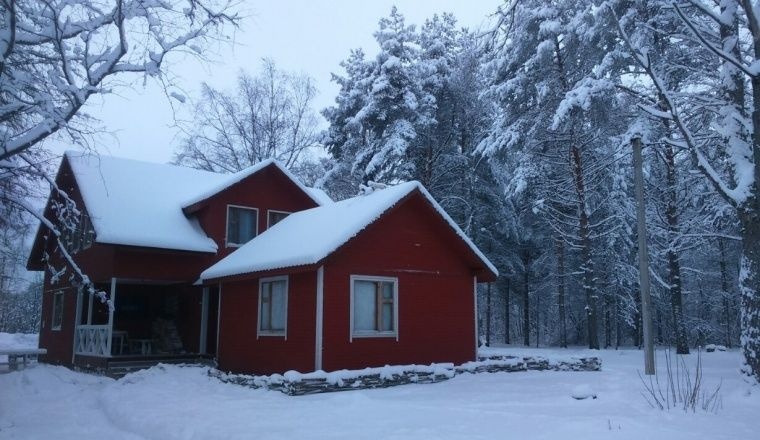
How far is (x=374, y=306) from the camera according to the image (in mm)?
15672

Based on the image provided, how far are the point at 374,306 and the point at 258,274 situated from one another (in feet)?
9.86

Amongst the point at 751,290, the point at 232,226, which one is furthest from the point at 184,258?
the point at 751,290

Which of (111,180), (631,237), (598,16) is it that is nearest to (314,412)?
(111,180)

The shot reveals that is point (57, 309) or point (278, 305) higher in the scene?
point (278, 305)

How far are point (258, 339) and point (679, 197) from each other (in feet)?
53.0

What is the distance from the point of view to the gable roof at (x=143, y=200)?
18641 mm

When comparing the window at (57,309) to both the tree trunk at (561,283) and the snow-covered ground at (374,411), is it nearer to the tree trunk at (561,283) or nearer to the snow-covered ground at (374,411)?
the snow-covered ground at (374,411)

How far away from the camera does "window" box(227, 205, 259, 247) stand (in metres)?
20.9

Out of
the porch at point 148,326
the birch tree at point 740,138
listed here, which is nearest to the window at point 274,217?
the porch at point 148,326

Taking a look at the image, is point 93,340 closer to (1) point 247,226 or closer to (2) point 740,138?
(1) point 247,226

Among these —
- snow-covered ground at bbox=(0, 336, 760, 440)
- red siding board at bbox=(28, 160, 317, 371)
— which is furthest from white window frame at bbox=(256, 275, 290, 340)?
snow-covered ground at bbox=(0, 336, 760, 440)

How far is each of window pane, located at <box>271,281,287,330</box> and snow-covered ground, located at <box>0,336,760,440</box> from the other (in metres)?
2.11

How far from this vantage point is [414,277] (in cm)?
1644

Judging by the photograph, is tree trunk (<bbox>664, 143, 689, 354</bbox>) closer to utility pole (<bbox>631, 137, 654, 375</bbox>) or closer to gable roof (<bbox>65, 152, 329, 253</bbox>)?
utility pole (<bbox>631, 137, 654, 375</bbox>)
